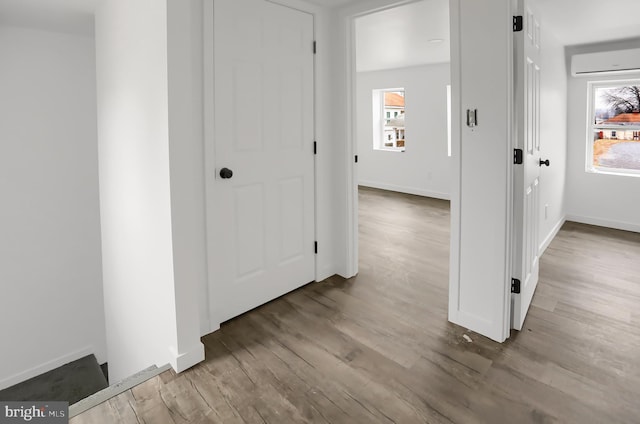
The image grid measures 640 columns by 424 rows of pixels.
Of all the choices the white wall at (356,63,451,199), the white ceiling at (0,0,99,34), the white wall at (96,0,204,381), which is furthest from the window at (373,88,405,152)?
the white wall at (96,0,204,381)

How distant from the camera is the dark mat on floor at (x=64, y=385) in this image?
3.15 metres

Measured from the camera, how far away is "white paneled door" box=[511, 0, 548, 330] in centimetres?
208

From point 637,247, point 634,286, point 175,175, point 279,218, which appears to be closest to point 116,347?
point 279,218

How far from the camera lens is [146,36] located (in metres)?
2.00

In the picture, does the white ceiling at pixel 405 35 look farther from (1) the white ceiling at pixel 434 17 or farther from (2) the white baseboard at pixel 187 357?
(2) the white baseboard at pixel 187 357

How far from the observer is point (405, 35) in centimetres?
421

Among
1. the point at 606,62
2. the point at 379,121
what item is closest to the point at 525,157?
the point at 606,62

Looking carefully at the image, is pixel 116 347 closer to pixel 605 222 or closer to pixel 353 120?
pixel 353 120

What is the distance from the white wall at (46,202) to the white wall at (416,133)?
4812mm

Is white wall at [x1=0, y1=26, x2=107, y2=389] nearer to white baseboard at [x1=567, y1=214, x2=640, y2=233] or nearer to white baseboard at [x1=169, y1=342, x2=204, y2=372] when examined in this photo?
white baseboard at [x1=169, y1=342, x2=204, y2=372]

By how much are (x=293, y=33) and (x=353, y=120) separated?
76cm

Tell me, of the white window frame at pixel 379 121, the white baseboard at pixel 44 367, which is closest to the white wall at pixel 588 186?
the white window frame at pixel 379 121

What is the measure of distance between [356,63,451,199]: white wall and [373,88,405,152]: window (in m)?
0.13

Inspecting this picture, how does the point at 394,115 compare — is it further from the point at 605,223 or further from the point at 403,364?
the point at 403,364
